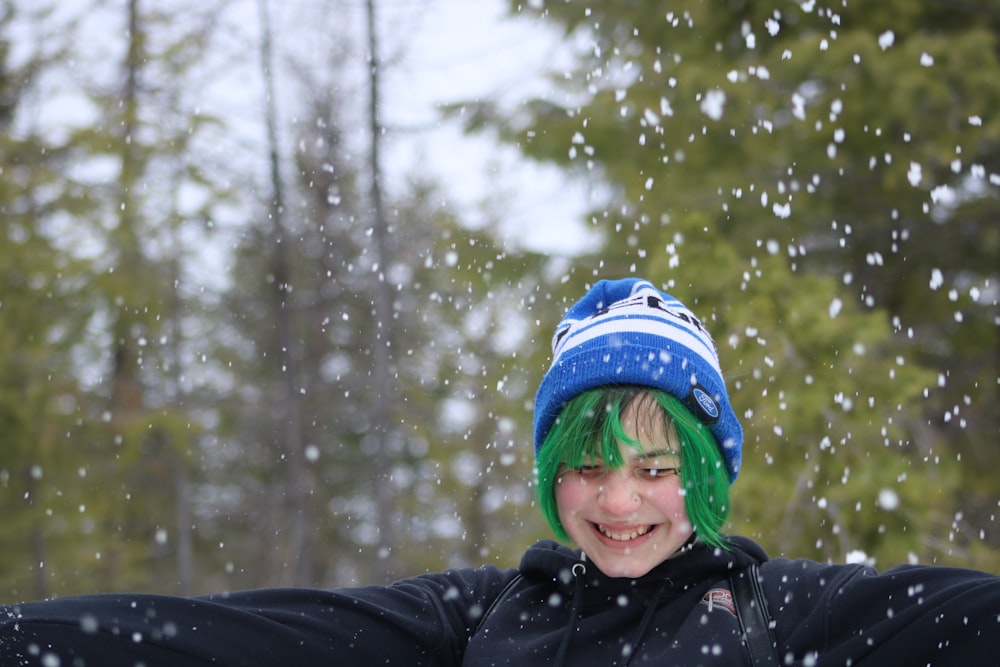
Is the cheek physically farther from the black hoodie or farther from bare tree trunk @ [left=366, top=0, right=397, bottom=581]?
bare tree trunk @ [left=366, top=0, right=397, bottom=581]

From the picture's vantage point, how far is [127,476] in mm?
13031

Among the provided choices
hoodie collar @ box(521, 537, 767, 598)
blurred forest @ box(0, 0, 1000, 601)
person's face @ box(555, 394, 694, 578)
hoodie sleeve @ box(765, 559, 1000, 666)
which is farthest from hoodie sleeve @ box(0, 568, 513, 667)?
blurred forest @ box(0, 0, 1000, 601)

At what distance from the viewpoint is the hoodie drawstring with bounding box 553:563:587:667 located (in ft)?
7.28

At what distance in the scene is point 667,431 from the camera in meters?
2.28

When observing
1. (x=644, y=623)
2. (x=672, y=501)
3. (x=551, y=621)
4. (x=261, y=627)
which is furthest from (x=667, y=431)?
(x=261, y=627)

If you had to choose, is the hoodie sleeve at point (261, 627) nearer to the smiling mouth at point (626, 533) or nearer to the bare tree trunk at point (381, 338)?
the smiling mouth at point (626, 533)

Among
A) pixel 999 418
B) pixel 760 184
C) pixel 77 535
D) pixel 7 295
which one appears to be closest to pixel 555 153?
pixel 760 184

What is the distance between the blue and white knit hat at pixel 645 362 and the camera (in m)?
2.30

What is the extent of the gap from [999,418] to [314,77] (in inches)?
336

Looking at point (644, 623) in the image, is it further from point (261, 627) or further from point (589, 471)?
point (261, 627)

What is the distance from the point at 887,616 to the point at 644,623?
0.52 metres

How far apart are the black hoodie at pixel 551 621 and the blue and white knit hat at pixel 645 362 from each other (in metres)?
0.32

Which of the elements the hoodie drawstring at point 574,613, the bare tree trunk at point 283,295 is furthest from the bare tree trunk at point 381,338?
the hoodie drawstring at point 574,613

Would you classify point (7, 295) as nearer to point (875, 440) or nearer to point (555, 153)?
point (555, 153)
